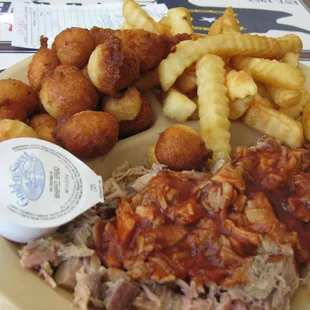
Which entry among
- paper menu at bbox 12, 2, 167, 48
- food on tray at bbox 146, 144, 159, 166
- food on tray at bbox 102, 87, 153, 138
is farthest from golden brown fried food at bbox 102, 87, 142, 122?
paper menu at bbox 12, 2, 167, 48

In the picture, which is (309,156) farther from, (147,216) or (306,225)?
(147,216)

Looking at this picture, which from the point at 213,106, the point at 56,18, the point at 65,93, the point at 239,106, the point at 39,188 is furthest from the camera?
the point at 56,18

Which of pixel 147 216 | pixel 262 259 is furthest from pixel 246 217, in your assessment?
pixel 147 216

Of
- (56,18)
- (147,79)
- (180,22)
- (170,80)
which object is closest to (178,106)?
(170,80)

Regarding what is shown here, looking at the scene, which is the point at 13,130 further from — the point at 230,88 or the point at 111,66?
the point at 230,88

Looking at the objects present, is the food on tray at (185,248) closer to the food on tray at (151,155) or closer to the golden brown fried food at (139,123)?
the food on tray at (151,155)

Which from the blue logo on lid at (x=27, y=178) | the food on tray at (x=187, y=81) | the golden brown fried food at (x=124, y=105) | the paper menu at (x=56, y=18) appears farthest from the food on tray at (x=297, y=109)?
the paper menu at (x=56, y=18)

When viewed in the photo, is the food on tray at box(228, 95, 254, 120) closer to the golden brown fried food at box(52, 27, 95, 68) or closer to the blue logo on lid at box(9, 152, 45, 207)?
the golden brown fried food at box(52, 27, 95, 68)
